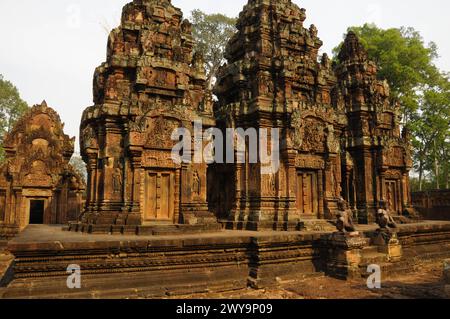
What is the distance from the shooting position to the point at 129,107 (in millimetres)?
9625

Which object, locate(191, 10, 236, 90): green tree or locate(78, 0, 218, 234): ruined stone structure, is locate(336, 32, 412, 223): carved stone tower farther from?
locate(191, 10, 236, 90): green tree

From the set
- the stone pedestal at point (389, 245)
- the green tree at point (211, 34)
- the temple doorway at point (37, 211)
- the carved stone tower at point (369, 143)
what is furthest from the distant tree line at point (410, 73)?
the stone pedestal at point (389, 245)

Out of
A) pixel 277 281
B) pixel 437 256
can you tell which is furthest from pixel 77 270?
pixel 437 256

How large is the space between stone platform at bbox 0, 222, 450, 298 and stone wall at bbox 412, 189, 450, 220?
14.7m

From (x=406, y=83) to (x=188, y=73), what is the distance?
62.6ft

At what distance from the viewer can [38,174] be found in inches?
666

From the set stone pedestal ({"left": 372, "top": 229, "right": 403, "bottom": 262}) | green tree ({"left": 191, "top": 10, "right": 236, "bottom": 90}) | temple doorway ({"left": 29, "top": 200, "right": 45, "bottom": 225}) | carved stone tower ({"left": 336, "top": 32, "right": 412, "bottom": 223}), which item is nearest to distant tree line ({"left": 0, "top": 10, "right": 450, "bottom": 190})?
green tree ({"left": 191, "top": 10, "right": 236, "bottom": 90})

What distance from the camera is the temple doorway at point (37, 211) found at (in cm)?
1819

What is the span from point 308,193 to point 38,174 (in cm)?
1237

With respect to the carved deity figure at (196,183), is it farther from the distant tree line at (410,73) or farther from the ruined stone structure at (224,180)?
the distant tree line at (410,73)

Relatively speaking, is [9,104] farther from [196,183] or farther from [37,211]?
[196,183]

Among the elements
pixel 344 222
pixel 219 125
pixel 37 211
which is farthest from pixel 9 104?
pixel 344 222

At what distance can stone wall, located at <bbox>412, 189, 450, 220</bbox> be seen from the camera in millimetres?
21594

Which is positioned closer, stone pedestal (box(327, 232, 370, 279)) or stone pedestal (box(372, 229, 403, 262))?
stone pedestal (box(327, 232, 370, 279))
